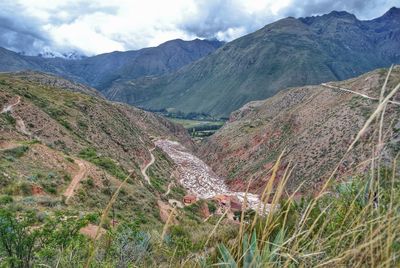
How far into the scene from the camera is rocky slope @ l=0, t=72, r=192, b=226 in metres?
21.4

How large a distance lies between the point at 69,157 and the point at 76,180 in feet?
17.8

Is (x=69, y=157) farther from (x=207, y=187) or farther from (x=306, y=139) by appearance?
(x=306, y=139)

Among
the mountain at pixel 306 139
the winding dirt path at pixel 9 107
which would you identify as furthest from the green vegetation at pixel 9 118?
the mountain at pixel 306 139

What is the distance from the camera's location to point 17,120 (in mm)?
38188

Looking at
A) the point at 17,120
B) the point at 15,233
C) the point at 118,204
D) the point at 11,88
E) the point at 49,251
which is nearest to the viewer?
the point at 49,251

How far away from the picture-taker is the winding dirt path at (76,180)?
22609 mm

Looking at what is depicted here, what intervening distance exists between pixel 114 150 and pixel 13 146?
2237 cm

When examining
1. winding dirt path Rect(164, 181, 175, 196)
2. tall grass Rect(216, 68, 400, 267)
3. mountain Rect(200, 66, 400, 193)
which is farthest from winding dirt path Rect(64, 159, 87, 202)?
tall grass Rect(216, 68, 400, 267)

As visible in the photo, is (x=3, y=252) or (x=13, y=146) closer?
(x=3, y=252)

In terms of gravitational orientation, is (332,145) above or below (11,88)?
below

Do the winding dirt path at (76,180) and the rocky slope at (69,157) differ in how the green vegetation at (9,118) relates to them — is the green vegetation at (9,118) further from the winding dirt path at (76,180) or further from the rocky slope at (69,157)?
the winding dirt path at (76,180)

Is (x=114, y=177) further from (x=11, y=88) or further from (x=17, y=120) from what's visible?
(x=11, y=88)

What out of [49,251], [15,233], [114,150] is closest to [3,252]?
[15,233]

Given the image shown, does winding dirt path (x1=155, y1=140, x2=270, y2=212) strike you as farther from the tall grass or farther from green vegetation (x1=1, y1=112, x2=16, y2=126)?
the tall grass
